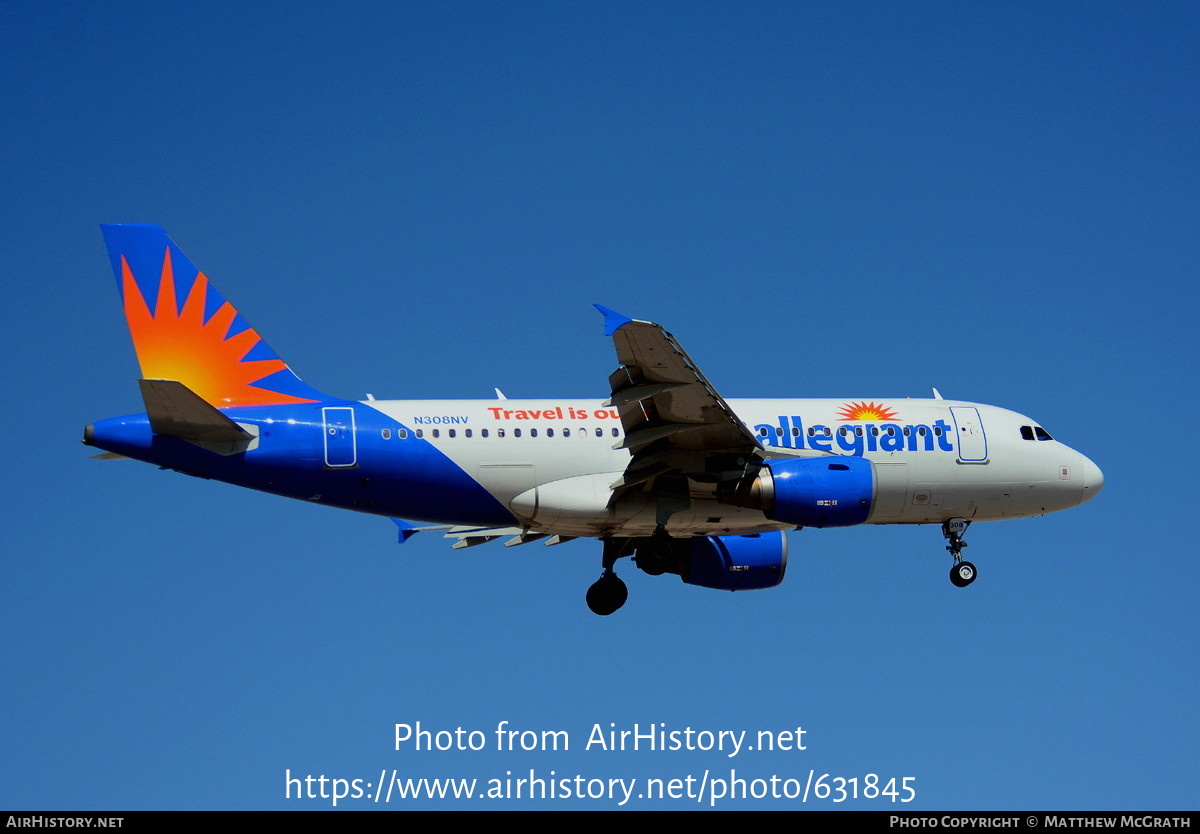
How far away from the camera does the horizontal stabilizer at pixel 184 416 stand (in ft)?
111

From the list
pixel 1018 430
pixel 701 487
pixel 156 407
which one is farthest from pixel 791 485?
pixel 156 407

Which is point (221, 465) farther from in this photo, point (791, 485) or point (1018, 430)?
point (1018, 430)

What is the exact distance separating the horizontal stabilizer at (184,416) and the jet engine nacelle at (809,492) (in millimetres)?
11746

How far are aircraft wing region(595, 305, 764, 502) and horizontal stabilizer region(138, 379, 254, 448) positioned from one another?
8.75m

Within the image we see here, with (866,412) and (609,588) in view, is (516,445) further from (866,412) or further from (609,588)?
(866,412)

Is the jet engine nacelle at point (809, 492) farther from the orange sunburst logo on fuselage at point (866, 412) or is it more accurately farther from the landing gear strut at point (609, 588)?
the landing gear strut at point (609, 588)

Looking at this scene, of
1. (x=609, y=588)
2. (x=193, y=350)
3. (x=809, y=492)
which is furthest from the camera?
(x=609, y=588)

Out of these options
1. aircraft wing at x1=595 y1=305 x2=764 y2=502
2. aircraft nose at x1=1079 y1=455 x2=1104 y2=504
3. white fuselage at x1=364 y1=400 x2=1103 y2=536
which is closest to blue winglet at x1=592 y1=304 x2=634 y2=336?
aircraft wing at x1=595 y1=305 x2=764 y2=502

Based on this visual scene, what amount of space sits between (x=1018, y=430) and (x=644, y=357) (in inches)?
530

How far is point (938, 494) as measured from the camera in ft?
131

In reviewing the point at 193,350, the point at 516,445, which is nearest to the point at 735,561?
the point at 516,445

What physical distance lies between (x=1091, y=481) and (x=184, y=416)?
79.2 feet

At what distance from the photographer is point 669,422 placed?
36094 millimetres
